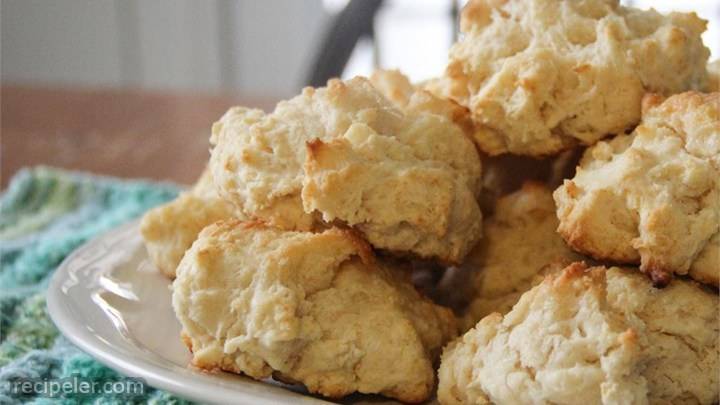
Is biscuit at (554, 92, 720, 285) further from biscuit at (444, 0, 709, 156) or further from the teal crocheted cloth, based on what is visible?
the teal crocheted cloth

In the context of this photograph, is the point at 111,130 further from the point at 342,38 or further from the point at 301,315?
the point at 301,315

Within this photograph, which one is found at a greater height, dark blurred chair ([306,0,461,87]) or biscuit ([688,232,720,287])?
biscuit ([688,232,720,287])

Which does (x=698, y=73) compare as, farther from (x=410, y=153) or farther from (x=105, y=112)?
(x=105, y=112)

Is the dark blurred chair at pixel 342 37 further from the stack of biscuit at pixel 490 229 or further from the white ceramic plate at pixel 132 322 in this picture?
the stack of biscuit at pixel 490 229

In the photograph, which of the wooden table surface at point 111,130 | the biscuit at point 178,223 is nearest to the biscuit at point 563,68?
the biscuit at point 178,223

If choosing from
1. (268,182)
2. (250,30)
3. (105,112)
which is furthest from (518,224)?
(250,30)

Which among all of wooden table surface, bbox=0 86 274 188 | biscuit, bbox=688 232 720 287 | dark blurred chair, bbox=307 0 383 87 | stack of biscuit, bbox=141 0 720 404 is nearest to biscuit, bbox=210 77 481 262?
stack of biscuit, bbox=141 0 720 404

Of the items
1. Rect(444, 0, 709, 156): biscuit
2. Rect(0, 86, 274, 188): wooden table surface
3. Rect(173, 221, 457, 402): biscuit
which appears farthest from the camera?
Rect(0, 86, 274, 188): wooden table surface

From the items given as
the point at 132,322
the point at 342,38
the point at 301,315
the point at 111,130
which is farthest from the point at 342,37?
the point at 301,315
